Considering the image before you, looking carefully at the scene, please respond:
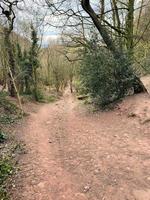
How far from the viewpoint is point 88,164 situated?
6.99 metres

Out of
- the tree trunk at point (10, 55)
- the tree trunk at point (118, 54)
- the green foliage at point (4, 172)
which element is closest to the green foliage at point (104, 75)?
the tree trunk at point (118, 54)

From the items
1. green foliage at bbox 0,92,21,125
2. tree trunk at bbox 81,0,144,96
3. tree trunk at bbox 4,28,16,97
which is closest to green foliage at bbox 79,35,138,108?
tree trunk at bbox 81,0,144,96

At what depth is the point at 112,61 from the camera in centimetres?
1342

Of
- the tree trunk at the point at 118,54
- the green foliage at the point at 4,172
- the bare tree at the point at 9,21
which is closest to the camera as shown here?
the green foliage at the point at 4,172

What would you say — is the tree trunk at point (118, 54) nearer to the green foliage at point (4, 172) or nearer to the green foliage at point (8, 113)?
the green foliage at point (8, 113)

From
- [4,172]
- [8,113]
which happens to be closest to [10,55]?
[8,113]

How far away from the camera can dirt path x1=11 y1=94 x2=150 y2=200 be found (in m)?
5.67

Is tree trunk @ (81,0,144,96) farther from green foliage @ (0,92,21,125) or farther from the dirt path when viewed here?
green foliage @ (0,92,21,125)

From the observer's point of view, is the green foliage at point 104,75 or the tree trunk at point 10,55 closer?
the green foliage at point 104,75

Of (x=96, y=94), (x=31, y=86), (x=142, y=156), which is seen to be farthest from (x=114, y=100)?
(x=31, y=86)

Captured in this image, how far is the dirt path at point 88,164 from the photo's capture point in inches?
223

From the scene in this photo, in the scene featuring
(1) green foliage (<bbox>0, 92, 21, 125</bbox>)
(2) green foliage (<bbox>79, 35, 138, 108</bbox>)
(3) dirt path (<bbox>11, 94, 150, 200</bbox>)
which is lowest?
(1) green foliage (<bbox>0, 92, 21, 125</bbox>)

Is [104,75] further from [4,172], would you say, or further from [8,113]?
[4,172]

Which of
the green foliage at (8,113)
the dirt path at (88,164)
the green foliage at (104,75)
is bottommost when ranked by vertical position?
the green foliage at (8,113)
